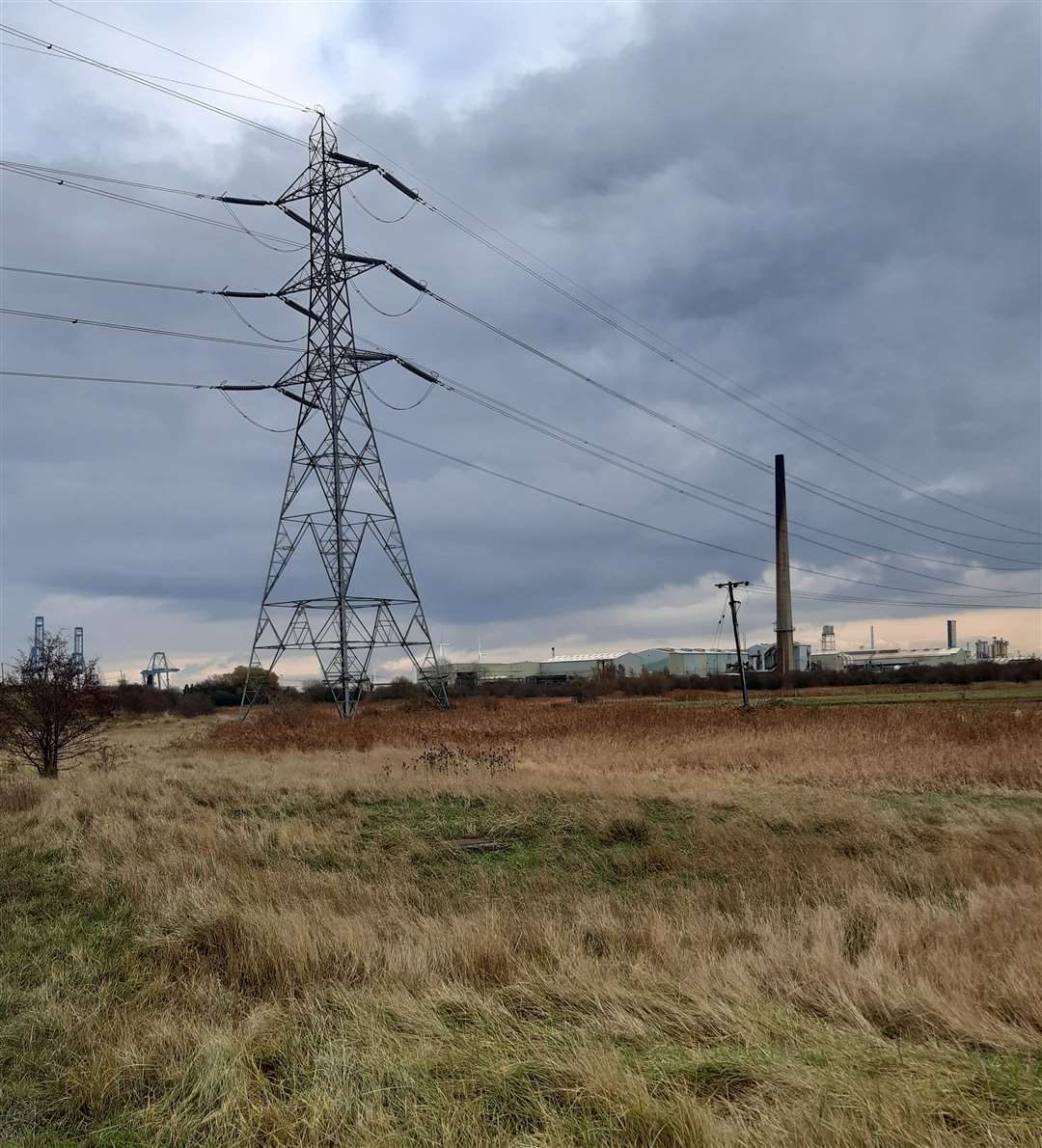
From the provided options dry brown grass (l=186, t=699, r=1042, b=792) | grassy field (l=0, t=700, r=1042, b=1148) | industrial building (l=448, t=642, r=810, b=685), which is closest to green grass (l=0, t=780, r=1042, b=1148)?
grassy field (l=0, t=700, r=1042, b=1148)

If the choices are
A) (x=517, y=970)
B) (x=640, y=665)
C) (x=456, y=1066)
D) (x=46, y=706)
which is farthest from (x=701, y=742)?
(x=640, y=665)

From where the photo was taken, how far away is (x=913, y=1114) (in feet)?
15.6

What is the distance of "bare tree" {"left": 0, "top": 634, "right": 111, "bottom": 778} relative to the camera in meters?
23.8

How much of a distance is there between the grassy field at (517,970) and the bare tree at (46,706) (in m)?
6.49

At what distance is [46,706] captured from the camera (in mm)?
23844

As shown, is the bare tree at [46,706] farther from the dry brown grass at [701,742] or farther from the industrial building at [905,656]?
the industrial building at [905,656]

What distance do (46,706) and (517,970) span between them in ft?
65.3

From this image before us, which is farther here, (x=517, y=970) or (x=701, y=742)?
(x=701, y=742)

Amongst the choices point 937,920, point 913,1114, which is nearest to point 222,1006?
point 913,1114

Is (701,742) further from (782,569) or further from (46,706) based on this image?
(782,569)

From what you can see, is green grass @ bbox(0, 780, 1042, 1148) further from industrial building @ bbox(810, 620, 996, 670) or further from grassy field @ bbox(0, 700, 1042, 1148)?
industrial building @ bbox(810, 620, 996, 670)

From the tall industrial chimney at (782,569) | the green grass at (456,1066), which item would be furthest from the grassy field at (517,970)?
the tall industrial chimney at (782,569)

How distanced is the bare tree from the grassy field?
255 inches

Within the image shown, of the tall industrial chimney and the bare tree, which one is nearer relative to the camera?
the bare tree
